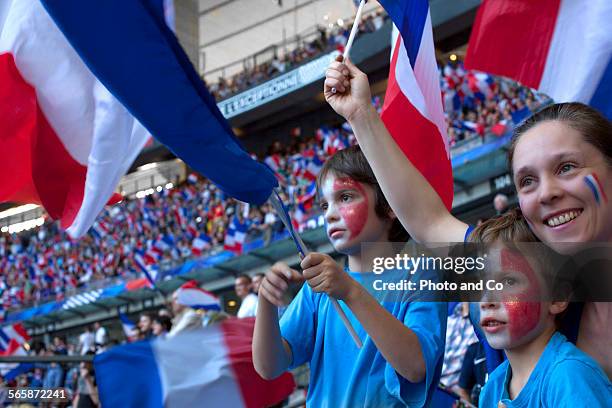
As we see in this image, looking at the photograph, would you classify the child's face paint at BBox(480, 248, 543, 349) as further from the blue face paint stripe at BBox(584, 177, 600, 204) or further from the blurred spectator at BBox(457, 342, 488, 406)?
the blurred spectator at BBox(457, 342, 488, 406)

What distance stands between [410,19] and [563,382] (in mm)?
1256

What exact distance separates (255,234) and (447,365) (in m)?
10.9

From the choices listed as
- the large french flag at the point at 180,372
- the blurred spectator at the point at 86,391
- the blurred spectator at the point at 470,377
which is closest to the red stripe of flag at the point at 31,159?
the large french flag at the point at 180,372

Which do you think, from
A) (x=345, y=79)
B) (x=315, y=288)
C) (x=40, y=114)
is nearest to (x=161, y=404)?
(x=315, y=288)

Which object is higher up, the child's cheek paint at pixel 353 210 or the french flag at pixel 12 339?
the french flag at pixel 12 339

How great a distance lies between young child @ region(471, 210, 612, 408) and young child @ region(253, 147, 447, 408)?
0.78 feet

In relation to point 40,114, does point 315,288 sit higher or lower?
lower

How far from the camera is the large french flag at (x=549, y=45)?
2125 mm

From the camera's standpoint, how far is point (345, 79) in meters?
1.63

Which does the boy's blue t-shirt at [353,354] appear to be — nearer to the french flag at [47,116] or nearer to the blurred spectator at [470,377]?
the french flag at [47,116]

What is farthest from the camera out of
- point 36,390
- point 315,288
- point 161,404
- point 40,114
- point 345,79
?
point 36,390

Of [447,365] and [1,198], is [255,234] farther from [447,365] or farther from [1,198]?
[1,198]

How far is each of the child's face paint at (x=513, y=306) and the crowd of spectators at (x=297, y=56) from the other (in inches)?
630

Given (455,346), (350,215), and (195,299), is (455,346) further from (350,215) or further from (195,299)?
(350,215)
